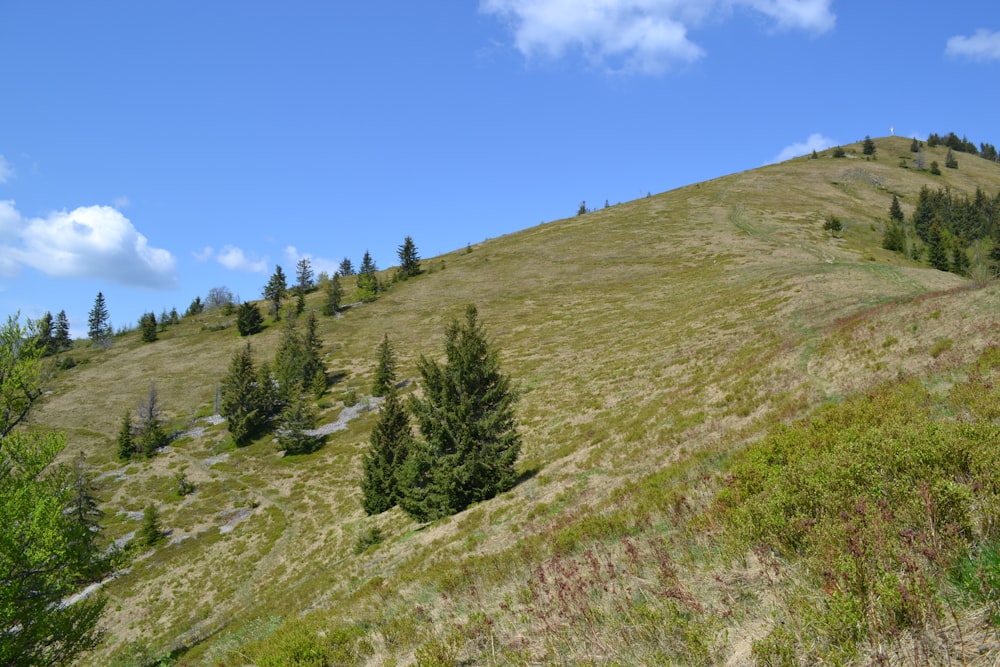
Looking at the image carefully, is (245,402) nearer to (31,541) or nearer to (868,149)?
(31,541)

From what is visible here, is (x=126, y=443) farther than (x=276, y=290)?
No

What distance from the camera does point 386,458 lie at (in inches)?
1247

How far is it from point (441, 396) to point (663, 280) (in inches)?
2663

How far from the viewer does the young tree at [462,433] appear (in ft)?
70.5

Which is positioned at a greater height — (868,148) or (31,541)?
(868,148)

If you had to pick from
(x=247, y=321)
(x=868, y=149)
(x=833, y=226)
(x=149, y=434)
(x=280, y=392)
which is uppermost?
(x=868, y=149)

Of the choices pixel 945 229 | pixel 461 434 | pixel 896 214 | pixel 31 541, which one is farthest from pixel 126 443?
pixel 896 214

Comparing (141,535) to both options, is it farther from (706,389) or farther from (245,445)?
(706,389)

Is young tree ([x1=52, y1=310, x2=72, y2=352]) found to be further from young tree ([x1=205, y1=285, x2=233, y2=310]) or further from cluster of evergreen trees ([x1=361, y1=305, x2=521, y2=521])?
cluster of evergreen trees ([x1=361, y1=305, x2=521, y2=521])

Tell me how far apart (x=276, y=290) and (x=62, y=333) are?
6035cm

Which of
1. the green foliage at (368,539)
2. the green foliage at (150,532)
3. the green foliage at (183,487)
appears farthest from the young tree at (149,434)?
the green foliage at (368,539)

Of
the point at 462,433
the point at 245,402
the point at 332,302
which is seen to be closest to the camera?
the point at 462,433

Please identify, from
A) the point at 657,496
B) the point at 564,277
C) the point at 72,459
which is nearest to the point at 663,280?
the point at 564,277

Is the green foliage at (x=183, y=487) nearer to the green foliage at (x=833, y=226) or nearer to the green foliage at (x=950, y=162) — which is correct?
the green foliage at (x=833, y=226)
